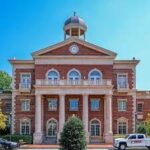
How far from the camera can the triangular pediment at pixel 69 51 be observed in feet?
202

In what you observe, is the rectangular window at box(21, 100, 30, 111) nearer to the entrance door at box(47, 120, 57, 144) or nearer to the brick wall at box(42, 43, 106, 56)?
the entrance door at box(47, 120, 57, 144)

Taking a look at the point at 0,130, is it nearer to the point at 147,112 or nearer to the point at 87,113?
the point at 87,113

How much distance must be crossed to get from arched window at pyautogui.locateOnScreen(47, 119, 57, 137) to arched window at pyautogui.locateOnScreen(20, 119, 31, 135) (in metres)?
2.90

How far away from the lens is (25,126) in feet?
206

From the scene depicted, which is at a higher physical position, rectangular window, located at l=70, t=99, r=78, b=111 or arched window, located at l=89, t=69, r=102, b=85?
arched window, located at l=89, t=69, r=102, b=85

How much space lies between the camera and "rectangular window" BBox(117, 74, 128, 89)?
6344 centimetres

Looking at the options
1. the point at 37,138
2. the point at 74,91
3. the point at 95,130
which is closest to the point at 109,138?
the point at 95,130

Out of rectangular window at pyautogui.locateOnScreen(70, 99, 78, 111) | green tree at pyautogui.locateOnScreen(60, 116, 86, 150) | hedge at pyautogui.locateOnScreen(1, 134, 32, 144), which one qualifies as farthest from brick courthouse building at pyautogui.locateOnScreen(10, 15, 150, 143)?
green tree at pyautogui.locateOnScreen(60, 116, 86, 150)

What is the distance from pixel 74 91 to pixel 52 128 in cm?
676

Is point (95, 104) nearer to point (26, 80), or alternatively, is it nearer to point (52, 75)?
point (52, 75)

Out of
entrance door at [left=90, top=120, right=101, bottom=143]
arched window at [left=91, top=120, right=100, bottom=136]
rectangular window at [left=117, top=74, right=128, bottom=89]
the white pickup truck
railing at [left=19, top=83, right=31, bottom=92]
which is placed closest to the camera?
the white pickup truck

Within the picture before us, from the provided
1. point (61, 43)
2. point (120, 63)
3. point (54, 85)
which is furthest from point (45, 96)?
point (120, 63)

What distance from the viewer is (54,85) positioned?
5944cm

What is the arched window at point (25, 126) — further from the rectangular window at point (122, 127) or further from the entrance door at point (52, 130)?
the rectangular window at point (122, 127)
